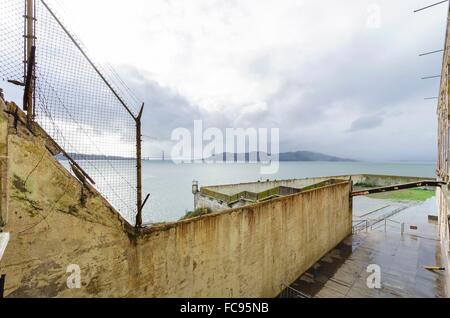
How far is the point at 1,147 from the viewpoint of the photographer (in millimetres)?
2828

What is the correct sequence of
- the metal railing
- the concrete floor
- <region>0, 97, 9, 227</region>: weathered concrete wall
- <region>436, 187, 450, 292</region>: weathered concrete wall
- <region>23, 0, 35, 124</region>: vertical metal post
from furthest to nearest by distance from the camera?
the metal railing → the concrete floor → <region>436, 187, 450, 292</region>: weathered concrete wall → <region>23, 0, 35, 124</region>: vertical metal post → <region>0, 97, 9, 227</region>: weathered concrete wall

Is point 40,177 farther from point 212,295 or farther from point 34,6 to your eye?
point 212,295

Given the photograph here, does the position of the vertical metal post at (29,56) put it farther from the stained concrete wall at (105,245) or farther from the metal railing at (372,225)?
the metal railing at (372,225)

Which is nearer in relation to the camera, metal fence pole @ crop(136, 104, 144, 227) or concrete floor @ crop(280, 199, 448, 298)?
metal fence pole @ crop(136, 104, 144, 227)

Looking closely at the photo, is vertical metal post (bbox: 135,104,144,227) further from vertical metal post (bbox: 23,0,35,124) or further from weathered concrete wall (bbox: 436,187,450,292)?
weathered concrete wall (bbox: 436,187,450,292)

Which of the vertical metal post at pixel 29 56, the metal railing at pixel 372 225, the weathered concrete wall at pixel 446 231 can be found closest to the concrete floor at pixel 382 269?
the metal railing at pixel 372 225

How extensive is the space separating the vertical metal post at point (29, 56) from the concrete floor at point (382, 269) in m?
9.44

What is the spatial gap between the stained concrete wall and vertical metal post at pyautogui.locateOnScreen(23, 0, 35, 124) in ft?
1.24

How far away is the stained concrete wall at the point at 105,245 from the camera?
299cm

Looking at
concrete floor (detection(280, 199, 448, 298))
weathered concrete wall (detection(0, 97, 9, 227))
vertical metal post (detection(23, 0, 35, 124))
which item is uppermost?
vertical metal post (detection(23, 0, 35, 124))

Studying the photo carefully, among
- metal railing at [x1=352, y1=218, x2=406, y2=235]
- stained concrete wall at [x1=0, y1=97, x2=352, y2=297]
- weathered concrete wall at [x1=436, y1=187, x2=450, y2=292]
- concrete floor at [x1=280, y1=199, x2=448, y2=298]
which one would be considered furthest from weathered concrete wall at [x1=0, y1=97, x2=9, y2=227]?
metal railing at [x1=352, y1=218, x2=406, y2=235]

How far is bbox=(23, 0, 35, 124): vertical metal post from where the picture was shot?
314cm

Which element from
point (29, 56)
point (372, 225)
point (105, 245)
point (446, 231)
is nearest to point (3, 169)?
point (29, 56)

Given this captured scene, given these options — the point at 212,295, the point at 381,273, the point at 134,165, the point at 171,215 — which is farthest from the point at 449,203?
the point at 171,215
